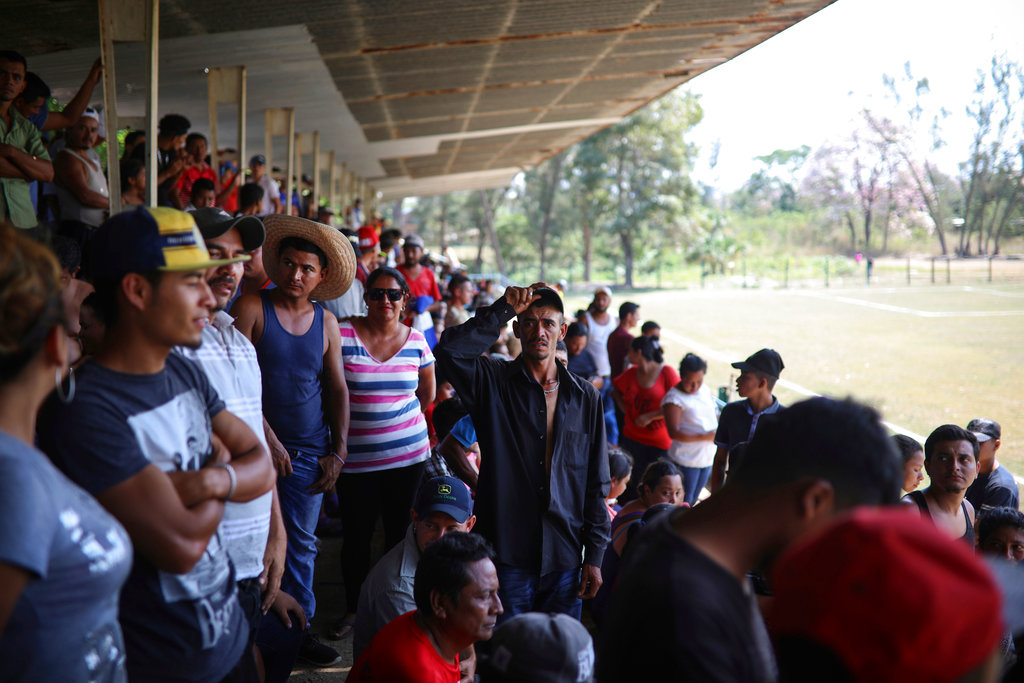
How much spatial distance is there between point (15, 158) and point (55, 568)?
397 cm

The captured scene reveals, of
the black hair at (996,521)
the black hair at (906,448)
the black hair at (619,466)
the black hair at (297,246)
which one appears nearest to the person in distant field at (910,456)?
the black hair at (906,448)

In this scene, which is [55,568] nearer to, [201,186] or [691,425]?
[691,425]

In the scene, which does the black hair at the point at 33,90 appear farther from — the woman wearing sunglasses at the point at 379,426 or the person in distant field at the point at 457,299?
the person in distant field at the point at 457,299

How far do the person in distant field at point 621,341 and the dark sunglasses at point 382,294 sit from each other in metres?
5.18

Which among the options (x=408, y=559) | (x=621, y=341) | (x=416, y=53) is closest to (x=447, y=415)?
(x=408, y=559)

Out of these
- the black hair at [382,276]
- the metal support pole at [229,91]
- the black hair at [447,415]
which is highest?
the metal support pole at [229,91]

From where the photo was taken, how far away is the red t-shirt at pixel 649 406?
269 inches

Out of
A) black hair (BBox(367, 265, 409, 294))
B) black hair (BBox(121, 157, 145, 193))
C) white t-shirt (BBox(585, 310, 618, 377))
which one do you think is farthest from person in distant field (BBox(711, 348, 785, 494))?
black hair (BBox(121, 157, 145, 193))

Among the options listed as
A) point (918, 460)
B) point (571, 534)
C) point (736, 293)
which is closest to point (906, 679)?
point (571, 534)

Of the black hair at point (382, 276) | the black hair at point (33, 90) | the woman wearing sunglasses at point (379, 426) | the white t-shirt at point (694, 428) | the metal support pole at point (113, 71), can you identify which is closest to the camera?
the woman wearing sunglasses at point (379, 426)

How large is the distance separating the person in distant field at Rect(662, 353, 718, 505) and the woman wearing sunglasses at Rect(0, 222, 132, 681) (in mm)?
5342

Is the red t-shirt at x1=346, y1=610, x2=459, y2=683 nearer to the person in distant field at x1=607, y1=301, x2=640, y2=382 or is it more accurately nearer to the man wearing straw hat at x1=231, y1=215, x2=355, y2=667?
the man wearing straw hat at x1=231, y1=215, x2=355, y2=667

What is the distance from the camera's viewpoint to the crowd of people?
44.9 inches

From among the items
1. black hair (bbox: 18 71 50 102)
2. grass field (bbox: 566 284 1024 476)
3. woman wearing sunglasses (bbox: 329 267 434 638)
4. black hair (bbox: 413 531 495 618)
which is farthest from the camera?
grass field (bbox: 566 284 1024 476)
